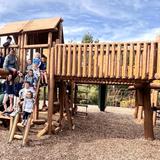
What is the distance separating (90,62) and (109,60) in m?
0.60

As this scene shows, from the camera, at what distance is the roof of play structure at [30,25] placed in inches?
505

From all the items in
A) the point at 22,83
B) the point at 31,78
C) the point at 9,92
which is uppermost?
the point at 31,78

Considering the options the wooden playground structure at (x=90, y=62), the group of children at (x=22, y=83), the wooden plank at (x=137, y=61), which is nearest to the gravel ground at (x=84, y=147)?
the wooden playground structure at (x=90, y=62)

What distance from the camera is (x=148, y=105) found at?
11.7m

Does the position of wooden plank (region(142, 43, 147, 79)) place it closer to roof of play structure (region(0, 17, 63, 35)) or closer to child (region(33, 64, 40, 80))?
child (region(33, 64, 40, 80))

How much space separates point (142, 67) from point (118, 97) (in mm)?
19940

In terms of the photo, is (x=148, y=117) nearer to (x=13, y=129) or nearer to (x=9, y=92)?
(x=13, y=129)

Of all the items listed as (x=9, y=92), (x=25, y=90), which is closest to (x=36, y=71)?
(x=25, y=90)

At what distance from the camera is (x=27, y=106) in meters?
10.9

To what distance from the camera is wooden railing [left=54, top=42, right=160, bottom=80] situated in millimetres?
10680

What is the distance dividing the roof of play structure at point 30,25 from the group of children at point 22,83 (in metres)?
0.94

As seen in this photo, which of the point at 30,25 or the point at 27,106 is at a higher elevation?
the point at 30,25

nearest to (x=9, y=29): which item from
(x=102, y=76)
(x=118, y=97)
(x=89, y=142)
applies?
(x=102, y=76)

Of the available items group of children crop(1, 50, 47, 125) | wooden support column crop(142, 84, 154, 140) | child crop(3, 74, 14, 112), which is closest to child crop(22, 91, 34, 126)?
group of children crop(1, 50, 47, 125)
